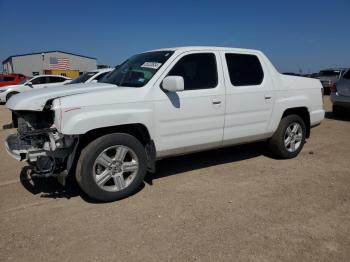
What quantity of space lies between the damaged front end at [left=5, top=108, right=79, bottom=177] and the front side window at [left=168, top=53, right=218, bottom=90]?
161cm

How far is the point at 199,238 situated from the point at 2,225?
2.07 m

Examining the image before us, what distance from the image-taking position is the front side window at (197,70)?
15.1 ft

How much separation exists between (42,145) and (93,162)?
0.75 meters

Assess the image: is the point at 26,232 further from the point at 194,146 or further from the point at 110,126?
the point at 194,146

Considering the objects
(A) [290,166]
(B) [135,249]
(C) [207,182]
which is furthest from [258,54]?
(B) [135,249]

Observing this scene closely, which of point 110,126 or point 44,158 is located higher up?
point 110,126

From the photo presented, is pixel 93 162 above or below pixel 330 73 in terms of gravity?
below

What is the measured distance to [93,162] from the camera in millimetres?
3873

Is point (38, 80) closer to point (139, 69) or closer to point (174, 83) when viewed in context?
point (139, 69)

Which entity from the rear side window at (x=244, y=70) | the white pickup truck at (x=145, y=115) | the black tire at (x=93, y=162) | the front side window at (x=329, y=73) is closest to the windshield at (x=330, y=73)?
the front side window at (x=329, y=73)

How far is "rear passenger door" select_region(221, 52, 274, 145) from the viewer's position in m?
4.98

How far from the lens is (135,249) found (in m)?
3.08

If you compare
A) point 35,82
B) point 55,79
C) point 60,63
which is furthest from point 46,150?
point 60,63

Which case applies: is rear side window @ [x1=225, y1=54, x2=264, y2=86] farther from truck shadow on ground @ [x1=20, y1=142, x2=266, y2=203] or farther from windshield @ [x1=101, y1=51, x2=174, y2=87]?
truck shadow on ground @ [x1=20, y1=142, x2=266, y2=203]
